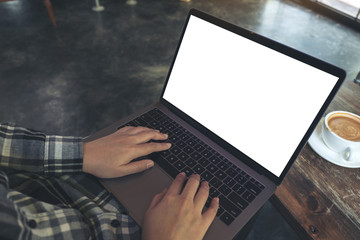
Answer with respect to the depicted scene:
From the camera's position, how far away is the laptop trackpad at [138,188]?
56cm

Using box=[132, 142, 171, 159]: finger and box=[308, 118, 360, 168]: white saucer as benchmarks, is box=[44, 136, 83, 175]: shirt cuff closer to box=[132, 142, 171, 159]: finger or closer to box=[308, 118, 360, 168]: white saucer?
box=[132, 142, 171, 159]: finger

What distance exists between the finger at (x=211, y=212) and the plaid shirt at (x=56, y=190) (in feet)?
0.62

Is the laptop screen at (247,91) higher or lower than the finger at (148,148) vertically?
higher

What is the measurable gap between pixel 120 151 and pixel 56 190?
21 centimetres

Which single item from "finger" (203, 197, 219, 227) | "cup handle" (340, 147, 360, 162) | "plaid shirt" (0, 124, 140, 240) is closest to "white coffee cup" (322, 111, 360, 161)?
"cup handle" (340, 147, 360, 162)

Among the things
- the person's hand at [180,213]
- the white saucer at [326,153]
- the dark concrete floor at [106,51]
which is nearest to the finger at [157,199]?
the person's hand at [180,213]

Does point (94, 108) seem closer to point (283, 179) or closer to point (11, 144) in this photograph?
point (11, 144)

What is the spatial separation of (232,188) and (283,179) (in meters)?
0.14

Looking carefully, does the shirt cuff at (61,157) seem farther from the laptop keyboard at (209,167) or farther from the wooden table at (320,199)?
the wooden table at (320,199)

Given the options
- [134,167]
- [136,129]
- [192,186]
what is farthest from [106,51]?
[192,186]

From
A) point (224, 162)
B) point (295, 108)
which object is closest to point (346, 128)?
point (295, 108)

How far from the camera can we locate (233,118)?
0.65 m

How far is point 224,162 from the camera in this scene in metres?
0.64

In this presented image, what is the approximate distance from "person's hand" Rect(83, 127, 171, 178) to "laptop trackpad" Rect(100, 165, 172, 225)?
0.02 m
